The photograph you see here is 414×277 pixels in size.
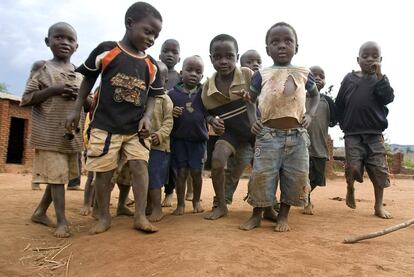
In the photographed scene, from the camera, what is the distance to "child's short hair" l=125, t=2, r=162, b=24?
3.25 m

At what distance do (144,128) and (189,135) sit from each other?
1111 millimetres

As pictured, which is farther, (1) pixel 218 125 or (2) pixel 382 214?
(2) pixel 382 214

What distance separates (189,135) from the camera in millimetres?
4375

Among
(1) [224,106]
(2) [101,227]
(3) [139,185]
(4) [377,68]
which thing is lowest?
(2) [101,227]

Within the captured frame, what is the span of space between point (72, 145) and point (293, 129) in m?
1.93

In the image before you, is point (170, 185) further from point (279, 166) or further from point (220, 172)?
point (279, 166)

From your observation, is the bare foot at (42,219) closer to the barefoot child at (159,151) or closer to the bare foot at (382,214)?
the barefoot child at (159,151)

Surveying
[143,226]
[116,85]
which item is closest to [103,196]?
[143,226]

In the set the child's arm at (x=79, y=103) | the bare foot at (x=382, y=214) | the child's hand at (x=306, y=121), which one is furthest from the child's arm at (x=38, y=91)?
the bare foot at (x=382, y=214)

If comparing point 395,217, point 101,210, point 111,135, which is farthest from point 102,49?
point 395,217

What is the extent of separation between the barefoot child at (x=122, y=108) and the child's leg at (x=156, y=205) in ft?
1.71

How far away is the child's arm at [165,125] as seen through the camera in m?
3.97

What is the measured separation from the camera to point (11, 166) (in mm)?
14375

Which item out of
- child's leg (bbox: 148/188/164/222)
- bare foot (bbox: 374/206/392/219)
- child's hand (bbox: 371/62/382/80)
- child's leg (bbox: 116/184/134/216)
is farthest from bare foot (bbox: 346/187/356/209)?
child's leg (bbox: 116/184/134/216)
